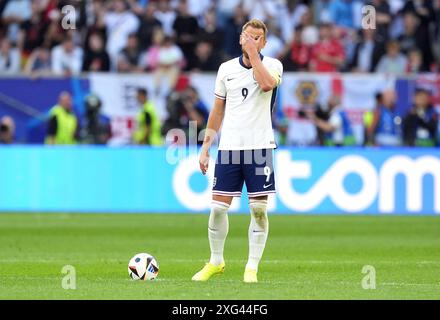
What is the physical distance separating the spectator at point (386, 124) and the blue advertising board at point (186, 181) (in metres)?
1.35

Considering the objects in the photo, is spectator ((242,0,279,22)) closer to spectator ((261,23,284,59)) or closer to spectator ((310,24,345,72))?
spectator ((261,23,284,59))

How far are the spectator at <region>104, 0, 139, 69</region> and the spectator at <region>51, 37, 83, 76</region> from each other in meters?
0.88

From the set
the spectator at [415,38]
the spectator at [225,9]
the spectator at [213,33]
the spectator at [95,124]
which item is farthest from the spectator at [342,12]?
the spectator at [95,124]

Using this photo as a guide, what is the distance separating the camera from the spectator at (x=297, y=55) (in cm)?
2578

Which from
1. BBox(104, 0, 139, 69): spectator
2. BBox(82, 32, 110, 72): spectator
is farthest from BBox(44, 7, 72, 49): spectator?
BBox(104, 0, 139, 69): spectator

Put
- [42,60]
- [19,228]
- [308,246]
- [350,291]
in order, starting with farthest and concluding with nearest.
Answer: [42,60] → [19,228] → [308,246] → [350,291]

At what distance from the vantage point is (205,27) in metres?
26.6

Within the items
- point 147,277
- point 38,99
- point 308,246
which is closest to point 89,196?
point 38,99

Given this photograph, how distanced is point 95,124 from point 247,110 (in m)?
13.0

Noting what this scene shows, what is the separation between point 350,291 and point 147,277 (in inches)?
87.8

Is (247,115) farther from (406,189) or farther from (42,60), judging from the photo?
(42,60)

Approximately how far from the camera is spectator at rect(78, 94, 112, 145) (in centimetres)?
2450

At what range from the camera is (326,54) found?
26094 mm

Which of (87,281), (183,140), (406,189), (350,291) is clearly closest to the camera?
(350,291)
